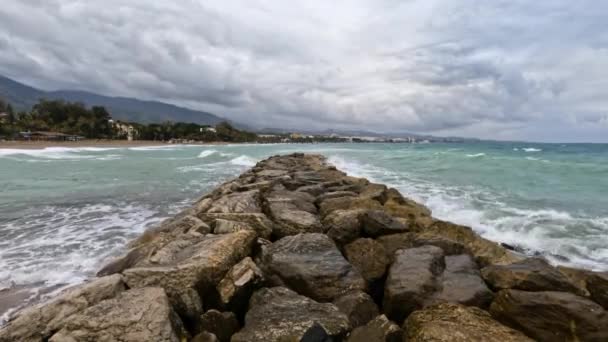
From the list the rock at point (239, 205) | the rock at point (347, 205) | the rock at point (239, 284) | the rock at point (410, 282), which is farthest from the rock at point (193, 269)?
the rock at point (347, 205)

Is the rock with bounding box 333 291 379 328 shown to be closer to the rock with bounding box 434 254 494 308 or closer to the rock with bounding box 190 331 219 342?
the rock with bounding box 434 254 494 308

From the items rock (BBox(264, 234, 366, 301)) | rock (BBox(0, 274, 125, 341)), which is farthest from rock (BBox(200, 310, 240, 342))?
rock (BBox(0, 274, 125, 341))

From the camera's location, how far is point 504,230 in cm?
873

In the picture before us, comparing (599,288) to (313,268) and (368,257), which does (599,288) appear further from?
(313,268)

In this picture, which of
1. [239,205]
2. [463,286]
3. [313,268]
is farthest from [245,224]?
[463,286]

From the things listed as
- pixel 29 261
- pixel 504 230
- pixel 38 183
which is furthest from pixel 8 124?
pixel 504 230

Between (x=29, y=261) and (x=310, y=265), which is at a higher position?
(x=310, y=265)

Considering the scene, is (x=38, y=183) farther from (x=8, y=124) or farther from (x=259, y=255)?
(x=8, y=124)

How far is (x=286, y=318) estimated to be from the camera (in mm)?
3457

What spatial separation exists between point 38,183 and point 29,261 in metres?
12.2

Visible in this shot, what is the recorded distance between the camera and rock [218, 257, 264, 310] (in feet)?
13.1

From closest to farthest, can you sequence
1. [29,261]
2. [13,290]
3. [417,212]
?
[13,290]
[29,261]
[417,212]

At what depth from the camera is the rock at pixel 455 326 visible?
2.98 m

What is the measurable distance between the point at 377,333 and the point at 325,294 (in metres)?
0.93
